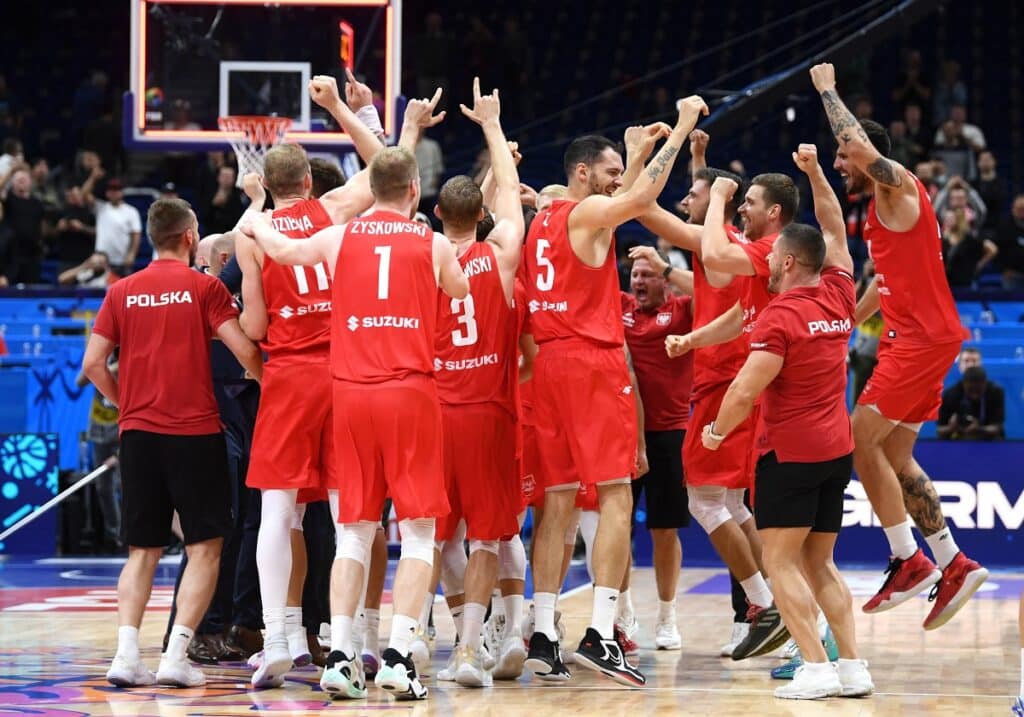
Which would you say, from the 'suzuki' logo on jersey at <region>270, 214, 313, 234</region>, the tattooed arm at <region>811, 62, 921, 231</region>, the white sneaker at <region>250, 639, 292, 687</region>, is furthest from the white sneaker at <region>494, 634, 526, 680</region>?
the tattooed arm at <region>811, 62, 921, 231</region>

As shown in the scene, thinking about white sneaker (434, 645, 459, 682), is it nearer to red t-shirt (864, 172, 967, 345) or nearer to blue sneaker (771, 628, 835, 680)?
blue sneaker (771, 628, 835, 680)

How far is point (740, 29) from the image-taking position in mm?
24266

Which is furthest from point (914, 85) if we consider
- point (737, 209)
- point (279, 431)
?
point (279, 431)

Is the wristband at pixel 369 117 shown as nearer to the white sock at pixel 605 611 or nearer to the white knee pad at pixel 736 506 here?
the white sock at pixel 605 611

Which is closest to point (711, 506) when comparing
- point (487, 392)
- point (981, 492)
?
point (487, 392)

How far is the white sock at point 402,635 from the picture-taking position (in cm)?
697

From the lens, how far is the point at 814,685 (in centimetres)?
739

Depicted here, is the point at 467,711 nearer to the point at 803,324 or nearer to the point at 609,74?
the point at 803,324

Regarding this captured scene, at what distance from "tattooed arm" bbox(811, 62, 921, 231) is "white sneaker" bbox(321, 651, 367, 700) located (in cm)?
356

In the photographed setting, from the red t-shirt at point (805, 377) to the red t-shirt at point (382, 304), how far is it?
1604mm

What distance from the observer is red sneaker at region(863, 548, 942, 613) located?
837 cm

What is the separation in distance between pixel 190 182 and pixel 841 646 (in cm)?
1519

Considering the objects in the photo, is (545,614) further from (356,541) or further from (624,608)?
(624,608)

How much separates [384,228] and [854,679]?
3121 millimetres
